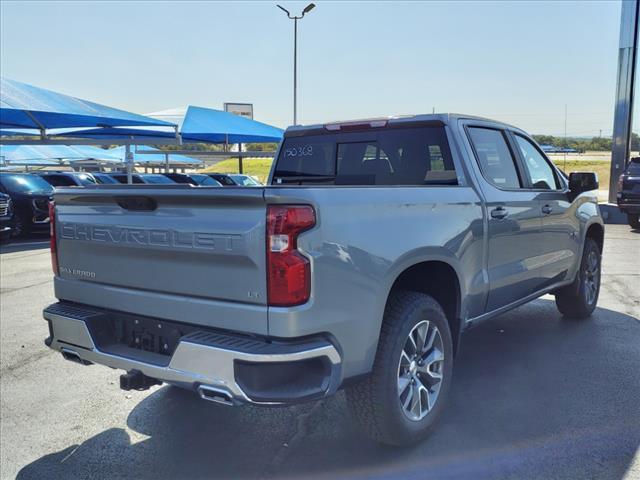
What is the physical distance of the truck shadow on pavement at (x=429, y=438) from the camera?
10.1ft

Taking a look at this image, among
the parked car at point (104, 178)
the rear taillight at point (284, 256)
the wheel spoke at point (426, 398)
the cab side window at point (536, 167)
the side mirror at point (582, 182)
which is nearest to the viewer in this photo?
the rear taillight at point (284, 256)

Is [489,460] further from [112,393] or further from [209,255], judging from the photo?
[112,393]

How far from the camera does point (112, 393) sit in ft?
13.8

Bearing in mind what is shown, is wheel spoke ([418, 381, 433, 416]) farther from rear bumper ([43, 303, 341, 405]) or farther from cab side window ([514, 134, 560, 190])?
cab side window ([514, 134, 560, 190])

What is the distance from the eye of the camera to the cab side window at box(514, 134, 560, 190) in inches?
188

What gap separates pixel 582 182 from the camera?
506 centimetres

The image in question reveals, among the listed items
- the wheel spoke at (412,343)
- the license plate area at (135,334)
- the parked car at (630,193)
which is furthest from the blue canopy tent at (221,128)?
the wheel spoke at (412,343)

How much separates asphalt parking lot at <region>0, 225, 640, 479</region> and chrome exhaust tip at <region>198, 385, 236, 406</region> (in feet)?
2.23

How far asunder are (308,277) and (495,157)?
2421 mm

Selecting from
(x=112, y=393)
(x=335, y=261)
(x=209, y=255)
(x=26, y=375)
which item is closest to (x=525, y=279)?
(x=335, y=261)

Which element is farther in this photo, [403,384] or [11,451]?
[11,451]

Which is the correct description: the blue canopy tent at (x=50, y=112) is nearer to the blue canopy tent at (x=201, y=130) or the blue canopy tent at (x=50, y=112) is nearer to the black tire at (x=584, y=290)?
the blue canopy tent at (x=201, y=130)

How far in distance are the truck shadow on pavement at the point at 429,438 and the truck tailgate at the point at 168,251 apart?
91 centimetres

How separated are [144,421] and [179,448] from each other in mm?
500
